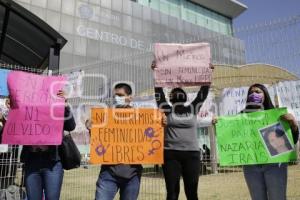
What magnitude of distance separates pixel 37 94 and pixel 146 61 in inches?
129

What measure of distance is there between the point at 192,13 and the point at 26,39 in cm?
3827

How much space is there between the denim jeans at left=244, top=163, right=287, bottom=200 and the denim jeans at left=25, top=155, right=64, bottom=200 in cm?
208

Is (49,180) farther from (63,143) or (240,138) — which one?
(240,138)

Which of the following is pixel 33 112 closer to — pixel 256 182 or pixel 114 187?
pixel 114 187

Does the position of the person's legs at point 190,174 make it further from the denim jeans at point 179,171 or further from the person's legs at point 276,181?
the person's legs at point 276,181

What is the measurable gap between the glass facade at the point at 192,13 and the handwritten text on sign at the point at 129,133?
36711 mm

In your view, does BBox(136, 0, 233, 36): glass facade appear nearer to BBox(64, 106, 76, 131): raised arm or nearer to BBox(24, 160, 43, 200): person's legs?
BBox(64, 106, 76, 131): raised arm

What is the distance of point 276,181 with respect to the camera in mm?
3707

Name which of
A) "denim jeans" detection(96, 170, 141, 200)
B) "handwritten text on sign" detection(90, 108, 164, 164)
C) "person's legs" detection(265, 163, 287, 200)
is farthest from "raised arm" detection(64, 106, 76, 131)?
"person's legs" detection(265, 163, 287, 200)

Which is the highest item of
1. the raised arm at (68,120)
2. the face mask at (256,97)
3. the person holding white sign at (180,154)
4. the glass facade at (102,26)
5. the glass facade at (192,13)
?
the glass facade at (192,13)

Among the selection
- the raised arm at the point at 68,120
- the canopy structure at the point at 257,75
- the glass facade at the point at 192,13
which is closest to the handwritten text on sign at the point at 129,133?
the raised arm at the point at 68,120

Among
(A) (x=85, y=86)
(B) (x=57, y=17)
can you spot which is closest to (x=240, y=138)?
(A) (x=85, y=86)

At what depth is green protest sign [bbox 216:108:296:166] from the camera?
3.94 meters

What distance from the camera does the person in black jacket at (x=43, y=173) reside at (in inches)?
143
